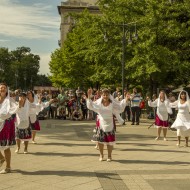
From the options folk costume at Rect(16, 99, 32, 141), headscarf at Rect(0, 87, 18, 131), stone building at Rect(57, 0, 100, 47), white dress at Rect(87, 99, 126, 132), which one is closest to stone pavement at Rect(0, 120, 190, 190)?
folk costume at Rect(16, 99, 32, 141)

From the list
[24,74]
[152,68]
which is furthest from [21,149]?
[24,74]

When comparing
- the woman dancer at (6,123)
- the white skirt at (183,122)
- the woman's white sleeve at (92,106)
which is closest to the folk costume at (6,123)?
the woman dancer at (6,123)

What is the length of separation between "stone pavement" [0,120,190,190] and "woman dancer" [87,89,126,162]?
46 centimetres

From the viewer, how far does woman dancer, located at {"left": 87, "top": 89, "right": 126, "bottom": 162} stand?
9719 millimetres

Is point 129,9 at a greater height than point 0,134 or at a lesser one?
→ greater

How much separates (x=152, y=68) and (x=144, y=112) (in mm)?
3123

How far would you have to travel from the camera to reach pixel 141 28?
2634 cm

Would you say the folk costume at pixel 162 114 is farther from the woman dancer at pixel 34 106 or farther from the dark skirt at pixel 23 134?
the dark skirt at pixel 23 134

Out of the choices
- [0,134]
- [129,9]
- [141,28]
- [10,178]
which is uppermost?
[129,9]

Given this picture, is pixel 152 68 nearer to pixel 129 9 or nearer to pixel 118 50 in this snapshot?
pixel 118 50

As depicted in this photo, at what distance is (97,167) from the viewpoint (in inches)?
350

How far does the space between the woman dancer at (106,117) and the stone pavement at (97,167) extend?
46 cm

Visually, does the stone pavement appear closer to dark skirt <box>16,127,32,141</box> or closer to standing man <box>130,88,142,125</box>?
dark skirt <box>16,127,32,141</box>

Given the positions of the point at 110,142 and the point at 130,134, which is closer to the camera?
the point at 110,142
